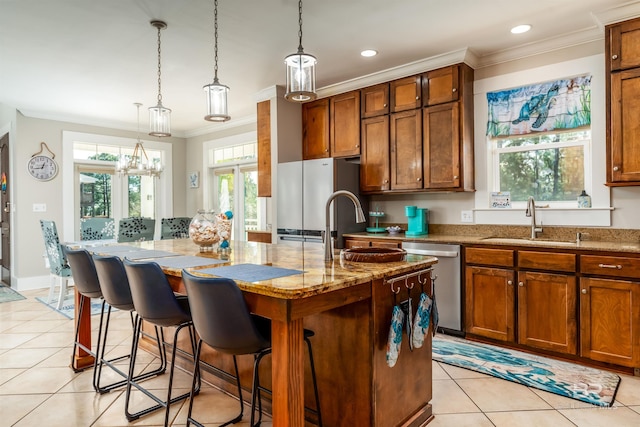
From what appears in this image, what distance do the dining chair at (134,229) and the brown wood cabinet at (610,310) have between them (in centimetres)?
462

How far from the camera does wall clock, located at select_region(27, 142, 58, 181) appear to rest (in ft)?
18.6

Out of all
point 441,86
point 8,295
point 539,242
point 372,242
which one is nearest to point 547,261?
point 539,242

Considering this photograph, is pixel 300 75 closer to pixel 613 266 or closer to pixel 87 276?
pixel 87 276

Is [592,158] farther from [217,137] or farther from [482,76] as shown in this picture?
[217,137]

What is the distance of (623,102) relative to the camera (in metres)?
2.90

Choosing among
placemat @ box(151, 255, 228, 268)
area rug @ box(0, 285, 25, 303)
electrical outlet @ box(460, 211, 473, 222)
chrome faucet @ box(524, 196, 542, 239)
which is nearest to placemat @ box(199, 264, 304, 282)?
placemat @ box(151, 255, 228, 268)

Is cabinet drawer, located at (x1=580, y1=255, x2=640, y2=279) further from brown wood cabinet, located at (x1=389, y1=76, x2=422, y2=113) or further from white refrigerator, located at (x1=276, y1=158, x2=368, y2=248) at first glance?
white refrigerator, located at (x1=276, y1=158, x2=368, y2=248)

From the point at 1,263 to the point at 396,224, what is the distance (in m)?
6.50

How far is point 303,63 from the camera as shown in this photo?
2117mm

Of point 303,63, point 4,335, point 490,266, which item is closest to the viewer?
point 303,63

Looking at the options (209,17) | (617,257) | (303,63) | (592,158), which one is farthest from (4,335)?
(592,158)

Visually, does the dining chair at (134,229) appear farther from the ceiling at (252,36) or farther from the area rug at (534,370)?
the area rug at (534,370)

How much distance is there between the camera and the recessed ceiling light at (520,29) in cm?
316

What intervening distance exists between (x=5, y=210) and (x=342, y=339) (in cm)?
671
